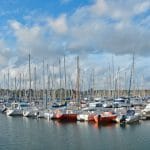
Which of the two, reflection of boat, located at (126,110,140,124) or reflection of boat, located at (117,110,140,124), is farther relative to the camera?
reflection of boat, located at (126,110,140,124)

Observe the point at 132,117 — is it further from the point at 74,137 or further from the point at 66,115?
the point at 74,137

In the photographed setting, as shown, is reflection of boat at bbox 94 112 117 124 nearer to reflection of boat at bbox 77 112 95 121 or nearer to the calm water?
the calm water

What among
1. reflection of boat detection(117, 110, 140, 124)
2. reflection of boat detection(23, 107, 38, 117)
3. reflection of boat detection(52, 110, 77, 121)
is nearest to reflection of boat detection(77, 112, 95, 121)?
reflection of boat detection(52, 110, 77, 121)

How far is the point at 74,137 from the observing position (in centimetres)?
4859

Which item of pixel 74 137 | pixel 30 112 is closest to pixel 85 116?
pixel 30 112

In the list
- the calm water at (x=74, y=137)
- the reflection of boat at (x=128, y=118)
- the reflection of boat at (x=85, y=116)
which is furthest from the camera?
the reflection of boat at (x=85, y=116)

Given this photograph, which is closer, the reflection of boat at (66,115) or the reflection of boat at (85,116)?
the reflection of boat at (85,116)

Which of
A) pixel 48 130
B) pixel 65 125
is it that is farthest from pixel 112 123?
pixel 48 130

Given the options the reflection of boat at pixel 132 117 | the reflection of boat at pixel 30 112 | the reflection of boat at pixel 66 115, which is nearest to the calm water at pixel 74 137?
the reflection of boat at pixel 132 117

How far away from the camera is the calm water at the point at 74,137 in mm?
41625

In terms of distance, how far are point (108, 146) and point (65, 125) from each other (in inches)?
829

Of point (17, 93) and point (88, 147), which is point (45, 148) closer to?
point (88, 147)

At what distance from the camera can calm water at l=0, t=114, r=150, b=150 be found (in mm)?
41625

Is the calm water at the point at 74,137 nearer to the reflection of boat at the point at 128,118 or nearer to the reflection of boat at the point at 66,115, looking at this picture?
the reflection of boat at the point at 128,118
